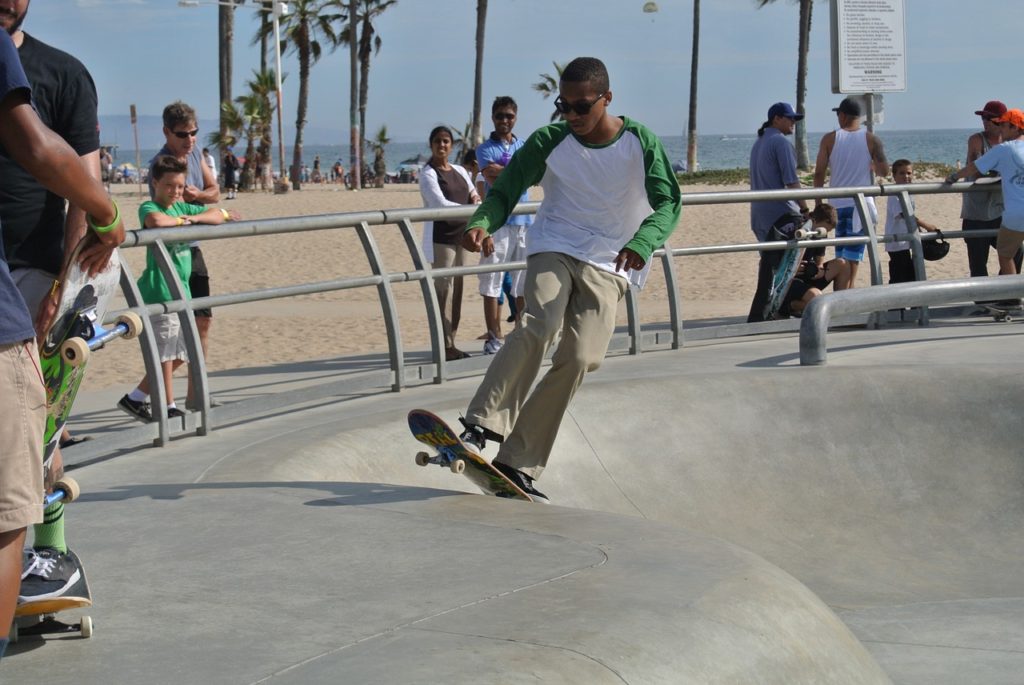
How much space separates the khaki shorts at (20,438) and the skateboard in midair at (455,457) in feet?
8.48

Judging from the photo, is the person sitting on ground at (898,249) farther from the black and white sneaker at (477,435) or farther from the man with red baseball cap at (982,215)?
the black and white sneaker at (477,435)

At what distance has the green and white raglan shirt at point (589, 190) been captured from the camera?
5805 millimetres

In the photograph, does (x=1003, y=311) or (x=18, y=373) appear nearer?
(x=18, y=373)

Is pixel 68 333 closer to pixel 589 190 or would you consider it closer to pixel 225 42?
pixel 589 190

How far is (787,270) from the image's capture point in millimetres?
10750

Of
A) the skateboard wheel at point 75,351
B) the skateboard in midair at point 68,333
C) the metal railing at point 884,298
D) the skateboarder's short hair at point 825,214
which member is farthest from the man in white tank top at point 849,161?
the skateboard wheel at point 75,351

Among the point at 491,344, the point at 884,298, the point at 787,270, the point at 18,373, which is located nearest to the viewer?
the point at 18,373

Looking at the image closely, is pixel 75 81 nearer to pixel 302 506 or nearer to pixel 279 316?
pixel 302 506

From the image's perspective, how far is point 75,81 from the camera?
164 inches

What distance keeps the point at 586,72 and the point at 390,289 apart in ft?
8.18

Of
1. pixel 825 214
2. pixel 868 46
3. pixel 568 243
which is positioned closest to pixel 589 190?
pixel 568 243

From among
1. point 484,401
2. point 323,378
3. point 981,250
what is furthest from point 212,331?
point 484,401

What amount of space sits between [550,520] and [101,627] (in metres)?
1.75

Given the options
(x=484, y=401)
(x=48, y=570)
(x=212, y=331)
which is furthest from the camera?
(x=212, y=331)
